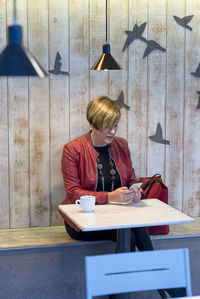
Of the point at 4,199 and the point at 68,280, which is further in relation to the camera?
the point at 4,199

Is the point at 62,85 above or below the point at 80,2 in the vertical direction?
below

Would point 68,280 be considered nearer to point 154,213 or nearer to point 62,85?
point 154,213

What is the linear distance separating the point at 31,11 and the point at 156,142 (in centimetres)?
128

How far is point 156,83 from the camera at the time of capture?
139 inches

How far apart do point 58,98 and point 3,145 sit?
19.5 inches

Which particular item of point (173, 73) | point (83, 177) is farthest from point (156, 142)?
point (83, 177)

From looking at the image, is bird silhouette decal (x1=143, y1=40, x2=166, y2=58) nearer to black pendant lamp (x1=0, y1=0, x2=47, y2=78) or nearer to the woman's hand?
the woman's hand

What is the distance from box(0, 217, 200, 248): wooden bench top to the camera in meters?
3.01

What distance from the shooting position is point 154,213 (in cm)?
260

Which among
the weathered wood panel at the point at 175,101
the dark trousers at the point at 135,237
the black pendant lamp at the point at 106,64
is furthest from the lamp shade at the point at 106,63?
the dark trousers at the point at 135,237

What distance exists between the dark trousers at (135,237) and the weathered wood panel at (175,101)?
801 millimetres

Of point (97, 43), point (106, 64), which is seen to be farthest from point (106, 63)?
point (97, 43)

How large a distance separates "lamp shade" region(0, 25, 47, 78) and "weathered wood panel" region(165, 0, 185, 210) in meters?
2.12

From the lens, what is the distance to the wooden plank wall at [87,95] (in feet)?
10.7
